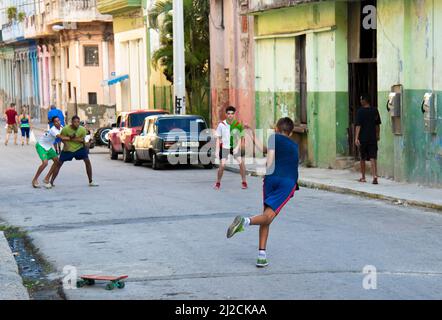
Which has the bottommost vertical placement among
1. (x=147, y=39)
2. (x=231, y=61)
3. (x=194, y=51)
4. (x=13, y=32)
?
(x=231, y=61)

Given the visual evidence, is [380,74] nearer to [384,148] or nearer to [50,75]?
[384,148]

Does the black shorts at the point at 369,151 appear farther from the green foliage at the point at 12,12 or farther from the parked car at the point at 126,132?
the green foliage at the point at 12,12

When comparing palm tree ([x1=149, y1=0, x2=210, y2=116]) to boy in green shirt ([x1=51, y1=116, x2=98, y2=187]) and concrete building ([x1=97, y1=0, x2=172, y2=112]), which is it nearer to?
concrete building ([x1=97, y1=0, x2=172, y2=112])

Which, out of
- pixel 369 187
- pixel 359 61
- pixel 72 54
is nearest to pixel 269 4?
pixel 359 61

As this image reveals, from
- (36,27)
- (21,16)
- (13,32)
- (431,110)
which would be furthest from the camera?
(13,32)

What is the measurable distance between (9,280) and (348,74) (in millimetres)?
16085

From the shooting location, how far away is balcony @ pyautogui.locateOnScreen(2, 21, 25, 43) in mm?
68519

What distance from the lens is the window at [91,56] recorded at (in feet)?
183

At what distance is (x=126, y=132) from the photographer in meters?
32.5

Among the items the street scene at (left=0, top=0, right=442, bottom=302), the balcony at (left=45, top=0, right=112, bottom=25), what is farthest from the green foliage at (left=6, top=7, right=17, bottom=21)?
the street scene at (left=0, top=0, right=442, bottom=302)

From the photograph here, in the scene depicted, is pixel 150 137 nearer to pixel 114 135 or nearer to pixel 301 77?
pixel 301 77

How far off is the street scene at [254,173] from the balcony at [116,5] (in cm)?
11

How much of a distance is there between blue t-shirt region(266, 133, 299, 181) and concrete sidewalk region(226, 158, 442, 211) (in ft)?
20.0

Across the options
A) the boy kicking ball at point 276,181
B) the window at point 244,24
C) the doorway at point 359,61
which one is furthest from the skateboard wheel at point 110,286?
the window at point 244,24
